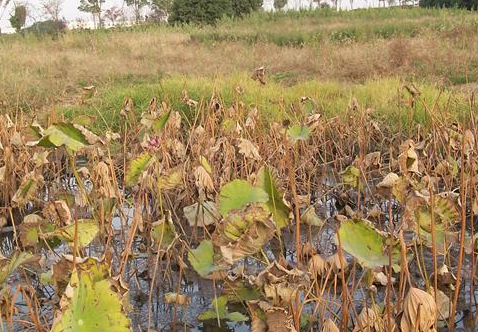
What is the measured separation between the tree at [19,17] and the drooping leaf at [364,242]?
23308 mm

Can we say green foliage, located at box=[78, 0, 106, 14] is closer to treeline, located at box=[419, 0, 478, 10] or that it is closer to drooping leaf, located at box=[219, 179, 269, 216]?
treeline, located at box=[419, 0, 478, 10]

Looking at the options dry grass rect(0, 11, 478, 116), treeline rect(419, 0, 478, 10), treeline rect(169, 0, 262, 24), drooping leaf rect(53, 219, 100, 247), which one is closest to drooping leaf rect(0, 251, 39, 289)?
drooping leaf rect(53, 219, 100, 247)

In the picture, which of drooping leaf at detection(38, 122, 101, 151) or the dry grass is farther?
the dry grass

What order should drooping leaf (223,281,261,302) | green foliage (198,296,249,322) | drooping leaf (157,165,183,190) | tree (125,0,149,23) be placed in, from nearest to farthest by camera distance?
1. drooping leaf (223,281,261,302)
2. green foliage (198,296,249,322)
3. drooping leaf (157,165,183,190)
4. tree (125,0,149,23)

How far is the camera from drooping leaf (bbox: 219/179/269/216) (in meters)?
1.32

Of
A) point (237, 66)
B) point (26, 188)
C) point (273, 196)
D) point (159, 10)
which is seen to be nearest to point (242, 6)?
point (237, 66)

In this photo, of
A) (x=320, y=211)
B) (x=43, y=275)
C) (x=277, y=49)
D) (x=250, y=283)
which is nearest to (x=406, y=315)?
(x=250, y=283)

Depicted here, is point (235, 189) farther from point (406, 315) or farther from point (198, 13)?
point (198, 13)

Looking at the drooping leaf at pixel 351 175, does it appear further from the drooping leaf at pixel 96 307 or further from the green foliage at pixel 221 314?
the drooping leaf at pixel 96 307

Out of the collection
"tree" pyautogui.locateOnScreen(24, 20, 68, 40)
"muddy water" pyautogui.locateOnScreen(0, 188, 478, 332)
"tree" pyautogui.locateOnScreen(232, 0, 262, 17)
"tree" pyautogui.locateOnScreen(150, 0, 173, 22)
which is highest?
"tree" pyautogui.locateOnScreen(150, 0, 173, 22)

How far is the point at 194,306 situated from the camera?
Answer: 1772 mm

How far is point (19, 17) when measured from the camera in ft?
75.5

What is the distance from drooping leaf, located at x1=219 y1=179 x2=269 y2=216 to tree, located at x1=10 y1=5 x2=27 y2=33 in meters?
23.0

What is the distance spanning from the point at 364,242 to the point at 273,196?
256 mm
